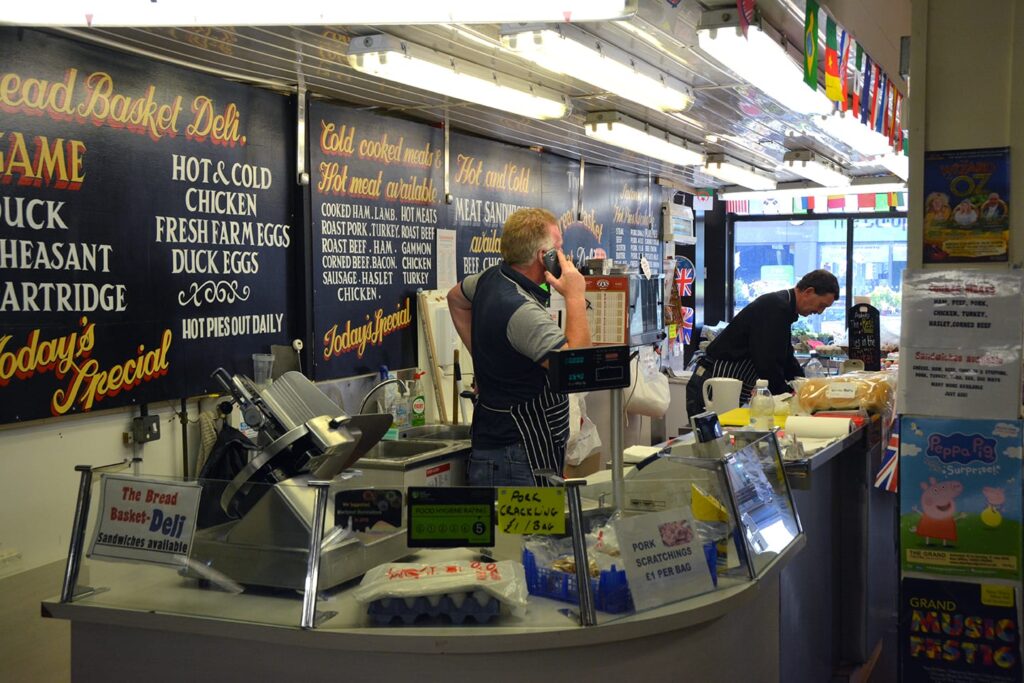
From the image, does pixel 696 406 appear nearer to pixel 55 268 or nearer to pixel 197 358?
pixel 197 358

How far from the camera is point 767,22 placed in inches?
192

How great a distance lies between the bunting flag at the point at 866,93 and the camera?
19.0 ft

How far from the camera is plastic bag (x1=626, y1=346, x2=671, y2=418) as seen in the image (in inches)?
282

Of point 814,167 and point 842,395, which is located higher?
point 814,167

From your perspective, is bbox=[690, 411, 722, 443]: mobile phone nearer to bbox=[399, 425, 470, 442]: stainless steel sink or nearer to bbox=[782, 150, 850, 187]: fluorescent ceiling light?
bbox=[399, 425, 470, 442]: stainless steel sink

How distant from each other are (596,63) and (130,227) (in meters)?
2.18

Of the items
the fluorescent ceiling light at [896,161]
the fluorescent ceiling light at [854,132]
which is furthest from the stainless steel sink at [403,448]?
the fluorescent ceiling light at [896,161]

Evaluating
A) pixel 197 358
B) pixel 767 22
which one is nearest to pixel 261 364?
pixel 197 358

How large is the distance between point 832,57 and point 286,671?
366cm

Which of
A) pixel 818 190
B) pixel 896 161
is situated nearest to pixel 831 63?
pixel 896 161

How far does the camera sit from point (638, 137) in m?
7.04

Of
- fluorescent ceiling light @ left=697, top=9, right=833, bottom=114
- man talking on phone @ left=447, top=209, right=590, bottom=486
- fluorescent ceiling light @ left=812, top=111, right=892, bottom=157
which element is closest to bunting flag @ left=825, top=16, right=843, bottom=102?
fluorescent ceiling light @ left=697, top=9, right=833, bottom=114

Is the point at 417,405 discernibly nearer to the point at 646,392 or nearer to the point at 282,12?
the point at 646,392

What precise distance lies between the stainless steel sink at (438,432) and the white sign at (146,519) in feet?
10.9
